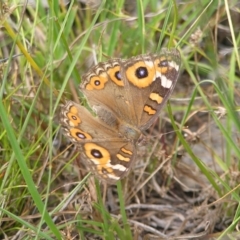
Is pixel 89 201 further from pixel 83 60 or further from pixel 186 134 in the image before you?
pixel 83 60

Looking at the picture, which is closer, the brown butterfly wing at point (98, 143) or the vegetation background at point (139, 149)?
the brown butterfly wing at point (98, 143)

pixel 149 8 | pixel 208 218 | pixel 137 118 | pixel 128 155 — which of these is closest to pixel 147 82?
pixel 137 118

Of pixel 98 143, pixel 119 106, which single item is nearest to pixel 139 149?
pixel 119 106

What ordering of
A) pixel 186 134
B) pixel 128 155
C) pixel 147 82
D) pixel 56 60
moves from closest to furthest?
1. pixel 128 155
2. pixel 147 82
3. pixel 186 134
4. pixel 56 60

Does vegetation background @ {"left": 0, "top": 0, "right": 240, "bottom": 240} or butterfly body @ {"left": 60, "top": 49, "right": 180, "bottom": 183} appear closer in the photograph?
butterfly body @ {"left": 60, "top": 49, "right": 180, "bottom": 183}

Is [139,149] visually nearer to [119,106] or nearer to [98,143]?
[119,106]
